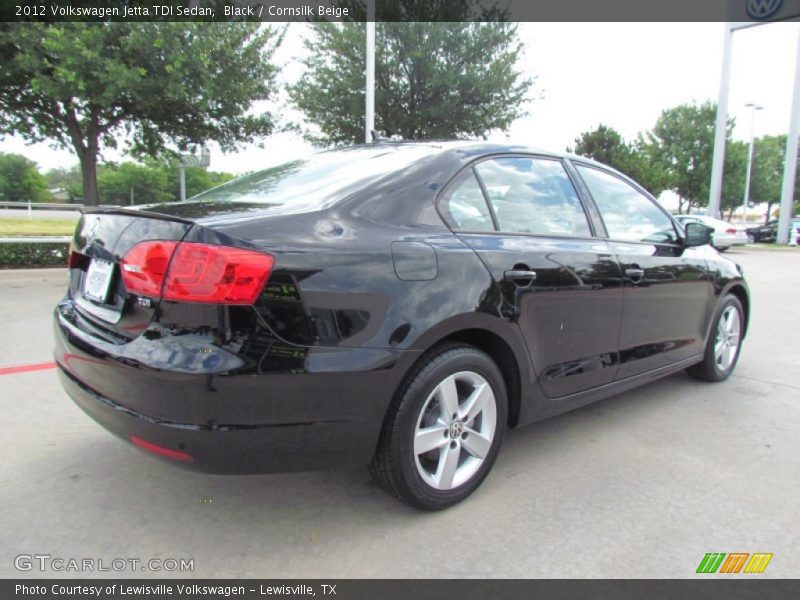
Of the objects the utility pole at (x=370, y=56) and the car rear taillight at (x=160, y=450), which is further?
the utility pole at (x=370, y=56)

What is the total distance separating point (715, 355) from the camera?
4309 millimetres

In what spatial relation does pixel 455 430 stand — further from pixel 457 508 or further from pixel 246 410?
pixel 246 410

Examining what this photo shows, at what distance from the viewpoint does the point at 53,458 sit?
2873 millimetres

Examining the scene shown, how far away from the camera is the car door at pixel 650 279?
10.9 feet

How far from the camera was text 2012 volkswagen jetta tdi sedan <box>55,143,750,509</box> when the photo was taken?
6.23 feet

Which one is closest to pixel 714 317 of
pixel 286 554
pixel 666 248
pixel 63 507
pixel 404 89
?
pixel 666 248

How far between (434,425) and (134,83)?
871cm

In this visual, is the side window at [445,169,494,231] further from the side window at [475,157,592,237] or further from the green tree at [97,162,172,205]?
the green tree at [97,162,172,205]

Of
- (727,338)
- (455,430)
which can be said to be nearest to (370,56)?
(727,338)

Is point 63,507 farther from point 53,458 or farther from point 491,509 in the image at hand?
point 491,509

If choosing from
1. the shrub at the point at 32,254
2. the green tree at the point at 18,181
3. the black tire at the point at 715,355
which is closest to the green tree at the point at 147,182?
the green tree at the point at 18,181

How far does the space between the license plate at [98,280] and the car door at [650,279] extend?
98.9 inches

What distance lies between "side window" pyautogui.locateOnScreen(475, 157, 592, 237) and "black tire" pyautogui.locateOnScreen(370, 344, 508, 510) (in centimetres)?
74

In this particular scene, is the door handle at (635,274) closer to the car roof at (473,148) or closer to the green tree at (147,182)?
the car roof at (473,148)
